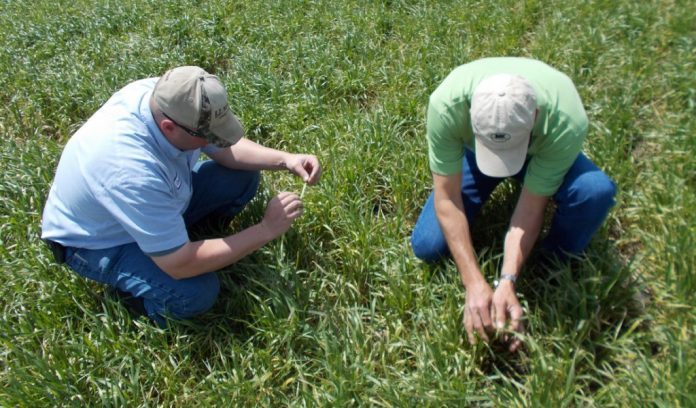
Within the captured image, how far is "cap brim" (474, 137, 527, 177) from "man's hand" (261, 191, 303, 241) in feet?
2.85

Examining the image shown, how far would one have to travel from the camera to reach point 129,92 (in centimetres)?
250

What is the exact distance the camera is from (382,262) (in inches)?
110

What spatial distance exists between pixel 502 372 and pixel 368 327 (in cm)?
63

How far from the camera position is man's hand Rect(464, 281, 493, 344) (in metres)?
2.25

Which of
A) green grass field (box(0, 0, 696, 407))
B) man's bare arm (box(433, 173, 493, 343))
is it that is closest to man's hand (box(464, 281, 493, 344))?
man's bare arm (box(433, 173, 493, 343))

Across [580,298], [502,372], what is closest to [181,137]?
[502,372]

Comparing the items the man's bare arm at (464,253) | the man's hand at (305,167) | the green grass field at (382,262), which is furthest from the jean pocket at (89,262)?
the man's bare arm at (464,253)

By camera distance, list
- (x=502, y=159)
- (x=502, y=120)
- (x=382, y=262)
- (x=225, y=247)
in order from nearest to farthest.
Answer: (x=502, y=120), (x=502, y=159), (x=225, y=247), (x=382, y=262)

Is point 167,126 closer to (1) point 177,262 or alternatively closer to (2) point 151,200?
(2) point 151,200

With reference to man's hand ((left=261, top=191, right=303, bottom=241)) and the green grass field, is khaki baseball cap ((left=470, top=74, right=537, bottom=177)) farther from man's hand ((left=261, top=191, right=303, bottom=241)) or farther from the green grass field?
man's hand ((left=261, top=191, right=303, bottom=241))

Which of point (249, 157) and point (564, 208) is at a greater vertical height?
point (249, 157)

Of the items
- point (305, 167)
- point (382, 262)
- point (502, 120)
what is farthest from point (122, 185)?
point (502, 120)

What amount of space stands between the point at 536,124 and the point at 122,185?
1675mm

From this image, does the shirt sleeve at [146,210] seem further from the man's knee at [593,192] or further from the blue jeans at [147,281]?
the man's knee at [593,192]
